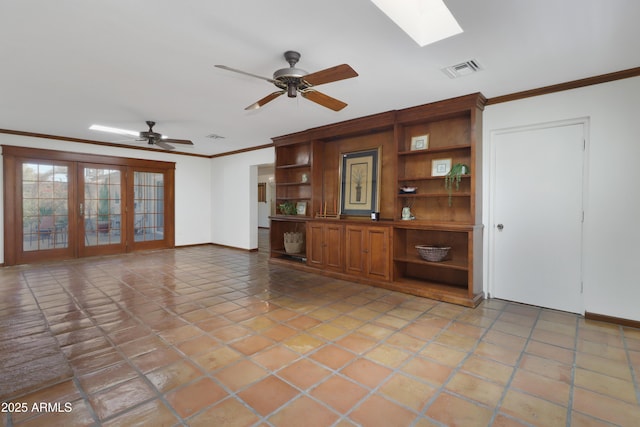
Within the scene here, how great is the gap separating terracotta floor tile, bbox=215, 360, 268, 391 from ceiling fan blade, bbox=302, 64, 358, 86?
7.68 feet

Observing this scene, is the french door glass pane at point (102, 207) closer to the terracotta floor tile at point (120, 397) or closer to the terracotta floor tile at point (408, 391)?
the terracotta floor tile at point (120, 397)

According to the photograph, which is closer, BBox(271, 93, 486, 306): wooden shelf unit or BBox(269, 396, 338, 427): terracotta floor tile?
BBox(269, 396, 338, 427): terracotta floor tile

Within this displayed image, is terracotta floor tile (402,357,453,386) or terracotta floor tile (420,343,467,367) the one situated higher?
terracotta floor tile (420,343,467,367)

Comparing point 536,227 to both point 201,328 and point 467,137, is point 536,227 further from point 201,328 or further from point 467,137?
point 201,328

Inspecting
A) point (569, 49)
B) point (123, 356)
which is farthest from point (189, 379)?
point (569, 49)

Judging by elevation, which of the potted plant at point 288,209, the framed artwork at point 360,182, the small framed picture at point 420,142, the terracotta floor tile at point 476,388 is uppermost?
the small framed picture at point 420,142

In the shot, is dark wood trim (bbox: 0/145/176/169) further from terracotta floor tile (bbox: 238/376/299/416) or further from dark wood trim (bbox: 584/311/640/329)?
dark wood trim (bbox: 584/311/640/329)

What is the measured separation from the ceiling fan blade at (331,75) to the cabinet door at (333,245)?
2.72 meters

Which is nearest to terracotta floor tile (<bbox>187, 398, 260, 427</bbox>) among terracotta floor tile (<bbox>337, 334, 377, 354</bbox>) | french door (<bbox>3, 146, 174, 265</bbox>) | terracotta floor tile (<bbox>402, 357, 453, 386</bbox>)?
terracotta floor tile (<bbox>337, 334, 377, 354</bbox>)

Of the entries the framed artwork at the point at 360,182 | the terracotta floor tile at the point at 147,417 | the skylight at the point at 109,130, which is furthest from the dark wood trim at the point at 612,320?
the skylight at the point at 109,130

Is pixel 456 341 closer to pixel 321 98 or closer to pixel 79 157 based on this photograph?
pixel 321 98

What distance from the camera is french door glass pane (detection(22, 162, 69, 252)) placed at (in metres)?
5.99

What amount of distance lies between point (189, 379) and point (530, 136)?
426cm

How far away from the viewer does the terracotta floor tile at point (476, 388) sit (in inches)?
75.5
